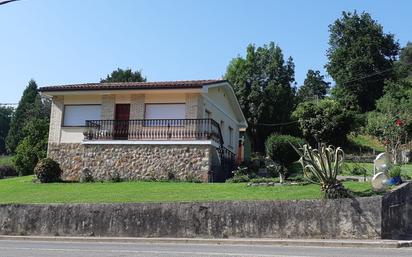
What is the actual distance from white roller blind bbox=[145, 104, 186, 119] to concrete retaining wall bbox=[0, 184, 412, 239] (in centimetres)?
993

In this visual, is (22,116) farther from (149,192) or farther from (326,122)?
(149,192)

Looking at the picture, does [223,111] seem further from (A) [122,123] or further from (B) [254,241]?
(B) [254,241]

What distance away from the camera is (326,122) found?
133ft

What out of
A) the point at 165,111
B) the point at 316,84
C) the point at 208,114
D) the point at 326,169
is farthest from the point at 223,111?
the point at 316,84

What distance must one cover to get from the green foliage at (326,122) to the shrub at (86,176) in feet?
66.3

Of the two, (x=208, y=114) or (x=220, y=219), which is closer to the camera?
(x=220, y=219)

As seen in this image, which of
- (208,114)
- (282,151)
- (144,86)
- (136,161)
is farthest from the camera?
(208,114)

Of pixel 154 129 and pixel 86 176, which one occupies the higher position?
pixel 154 129

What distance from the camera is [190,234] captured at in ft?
55.7

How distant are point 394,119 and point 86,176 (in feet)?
69.9

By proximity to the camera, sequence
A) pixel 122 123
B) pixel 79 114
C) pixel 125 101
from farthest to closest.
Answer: pixel 79 114
pixel 125 101
pixel 122 123

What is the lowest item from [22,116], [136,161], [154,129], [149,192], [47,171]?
[149,192]

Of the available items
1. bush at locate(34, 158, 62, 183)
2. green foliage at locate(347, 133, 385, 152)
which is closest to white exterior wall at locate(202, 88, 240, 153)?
bush at locate(34, 158, 62, 183)

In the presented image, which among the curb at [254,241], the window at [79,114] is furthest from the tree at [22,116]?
the curb at [254,241]
